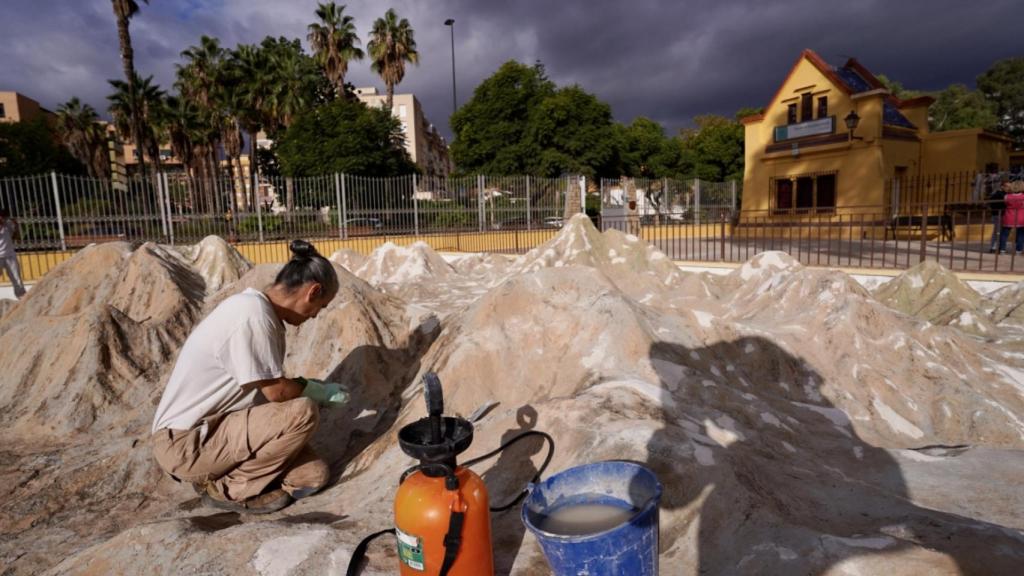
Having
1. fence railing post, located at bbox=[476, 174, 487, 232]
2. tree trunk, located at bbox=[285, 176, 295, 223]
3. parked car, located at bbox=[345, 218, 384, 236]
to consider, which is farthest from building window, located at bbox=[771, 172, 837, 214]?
tree trunk, located at bbox=[285, 176, 295, 223]

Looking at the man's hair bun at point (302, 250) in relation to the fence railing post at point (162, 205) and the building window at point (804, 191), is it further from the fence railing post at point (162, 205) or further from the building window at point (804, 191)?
the building window at point (804, 191)

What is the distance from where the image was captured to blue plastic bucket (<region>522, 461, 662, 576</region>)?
1.87m

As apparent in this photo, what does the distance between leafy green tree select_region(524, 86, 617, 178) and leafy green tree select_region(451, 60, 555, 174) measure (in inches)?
24.9

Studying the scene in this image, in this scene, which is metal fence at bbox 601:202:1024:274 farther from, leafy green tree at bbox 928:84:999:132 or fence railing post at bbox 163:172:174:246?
leafy green tree at bbox 928:84:999:132

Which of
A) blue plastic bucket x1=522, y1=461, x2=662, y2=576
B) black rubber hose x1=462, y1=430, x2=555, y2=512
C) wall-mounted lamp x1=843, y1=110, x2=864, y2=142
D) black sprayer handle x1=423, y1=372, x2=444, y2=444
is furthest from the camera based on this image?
wall-mounted lamp x1=843, y1=110, x2=864, y2=142

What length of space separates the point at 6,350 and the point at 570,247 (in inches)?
308

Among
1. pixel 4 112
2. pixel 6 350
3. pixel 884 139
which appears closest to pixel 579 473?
pixel 6 350

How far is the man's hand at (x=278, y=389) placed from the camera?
313 cm

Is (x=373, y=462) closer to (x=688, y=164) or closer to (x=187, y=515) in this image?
(x=187, y=515)

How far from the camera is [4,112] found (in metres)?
43.1

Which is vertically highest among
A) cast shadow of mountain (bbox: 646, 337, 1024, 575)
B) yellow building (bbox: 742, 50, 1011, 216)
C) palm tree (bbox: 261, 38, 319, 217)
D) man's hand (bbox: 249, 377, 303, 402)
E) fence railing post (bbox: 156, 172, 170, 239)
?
palm tree (bbox: 261, 38, 319, 217)

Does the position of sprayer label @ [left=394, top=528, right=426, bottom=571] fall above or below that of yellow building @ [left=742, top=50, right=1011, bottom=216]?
below

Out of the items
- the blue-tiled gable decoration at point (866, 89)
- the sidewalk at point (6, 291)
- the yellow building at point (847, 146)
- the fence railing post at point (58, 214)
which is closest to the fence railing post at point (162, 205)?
the fence railing post at point (58, 214)

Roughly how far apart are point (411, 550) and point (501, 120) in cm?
2962
